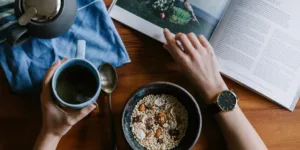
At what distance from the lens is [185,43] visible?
2.46 ft

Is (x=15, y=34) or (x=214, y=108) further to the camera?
(x=214, y=108)

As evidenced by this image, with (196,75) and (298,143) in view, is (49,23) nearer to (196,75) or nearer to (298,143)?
(196,75)

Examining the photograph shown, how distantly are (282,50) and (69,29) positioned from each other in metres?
0.44

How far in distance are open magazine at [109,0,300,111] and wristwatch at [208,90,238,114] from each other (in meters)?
0.05

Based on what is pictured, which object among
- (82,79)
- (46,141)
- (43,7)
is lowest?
(46,141)

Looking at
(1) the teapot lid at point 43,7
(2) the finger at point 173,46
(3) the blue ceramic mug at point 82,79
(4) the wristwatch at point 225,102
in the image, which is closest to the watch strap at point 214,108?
(4) the wristwatch at point 225,102

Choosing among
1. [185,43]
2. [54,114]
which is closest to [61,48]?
[54,114]

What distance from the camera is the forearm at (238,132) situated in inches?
28.6

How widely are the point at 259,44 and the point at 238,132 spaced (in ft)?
0.63

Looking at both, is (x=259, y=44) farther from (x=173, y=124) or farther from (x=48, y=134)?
(x=48, y=134)

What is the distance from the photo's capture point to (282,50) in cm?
78

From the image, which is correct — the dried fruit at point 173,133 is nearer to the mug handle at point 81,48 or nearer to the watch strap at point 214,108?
the watch strap at point 214,108

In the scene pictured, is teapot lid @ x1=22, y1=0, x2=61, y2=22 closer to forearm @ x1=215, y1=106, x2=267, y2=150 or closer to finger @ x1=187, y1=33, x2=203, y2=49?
finger @ x1=187, y1=33, x2=203, y2=49

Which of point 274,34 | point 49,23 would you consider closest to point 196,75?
point 274,34
